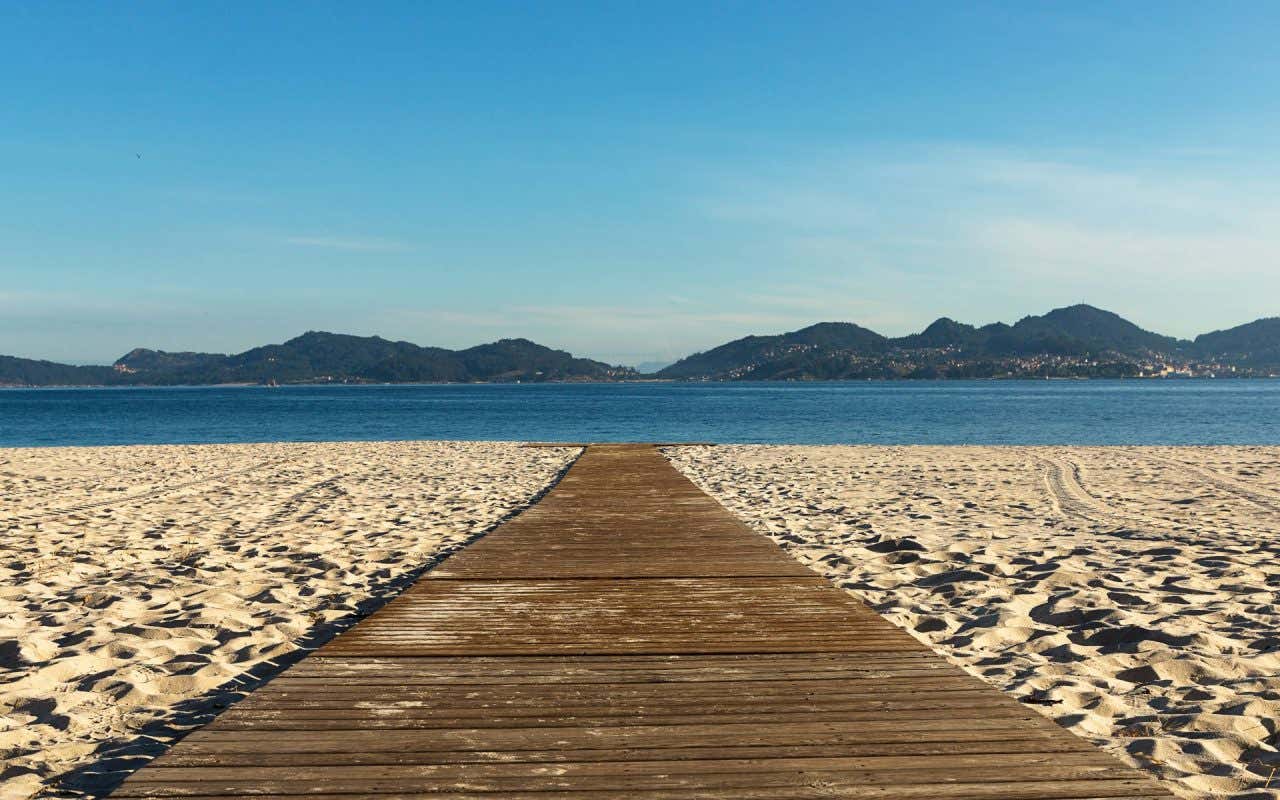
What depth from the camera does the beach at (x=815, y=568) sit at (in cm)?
429

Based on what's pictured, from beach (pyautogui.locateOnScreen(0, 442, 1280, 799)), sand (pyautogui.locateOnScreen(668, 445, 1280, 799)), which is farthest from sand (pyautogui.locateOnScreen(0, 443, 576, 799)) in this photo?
sand (pyautogui.locateOnScreen(668, 445, 1280, 799))

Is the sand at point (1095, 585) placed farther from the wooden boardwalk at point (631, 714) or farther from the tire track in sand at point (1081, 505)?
the wooden boardwalk at point (631, 714)

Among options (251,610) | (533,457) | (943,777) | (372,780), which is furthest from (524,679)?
(533,457)

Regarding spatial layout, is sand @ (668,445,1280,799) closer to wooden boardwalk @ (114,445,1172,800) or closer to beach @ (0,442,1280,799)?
beach @ (0,442,1280,799)

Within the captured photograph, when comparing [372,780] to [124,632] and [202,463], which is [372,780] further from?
[202,463]

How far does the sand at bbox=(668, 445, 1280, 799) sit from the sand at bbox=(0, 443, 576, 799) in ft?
13.7

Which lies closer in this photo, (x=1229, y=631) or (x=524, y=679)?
(x=524, y=679)

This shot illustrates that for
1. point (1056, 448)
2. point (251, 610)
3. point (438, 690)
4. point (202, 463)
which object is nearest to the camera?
point (438, 690)

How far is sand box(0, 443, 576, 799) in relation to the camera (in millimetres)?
4363

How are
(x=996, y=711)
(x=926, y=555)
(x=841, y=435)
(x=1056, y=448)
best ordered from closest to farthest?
1. (x=996, y=711)
2. (x=926, y=555)
3. (x=1056, y=448)
4. (x=841, y=435)

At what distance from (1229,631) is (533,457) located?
18.8m

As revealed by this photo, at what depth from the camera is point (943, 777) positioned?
304cm

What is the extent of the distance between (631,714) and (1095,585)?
5.16 meters

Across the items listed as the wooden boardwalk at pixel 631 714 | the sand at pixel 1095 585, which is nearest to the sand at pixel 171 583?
the wooden boardwalk at pixel 631 714
